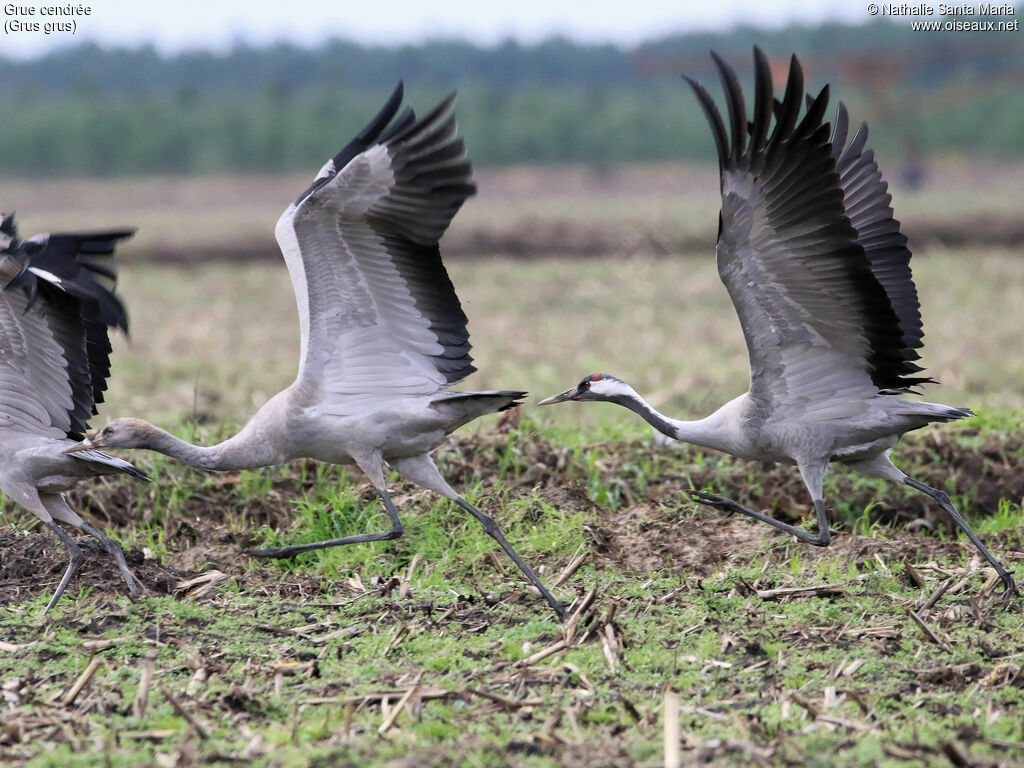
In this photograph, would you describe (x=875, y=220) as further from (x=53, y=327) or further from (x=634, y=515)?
(x=53, y=327)

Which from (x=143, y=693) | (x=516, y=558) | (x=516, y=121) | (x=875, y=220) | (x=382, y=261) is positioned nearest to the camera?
(x=143, y=693)

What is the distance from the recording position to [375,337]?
20.4 ft

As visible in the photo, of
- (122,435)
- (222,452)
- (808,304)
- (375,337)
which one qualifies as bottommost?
(222,452)

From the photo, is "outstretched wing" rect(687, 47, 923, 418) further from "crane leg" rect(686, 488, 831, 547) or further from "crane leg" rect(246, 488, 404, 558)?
"crane leg" rect(246, 488, 404, 558)

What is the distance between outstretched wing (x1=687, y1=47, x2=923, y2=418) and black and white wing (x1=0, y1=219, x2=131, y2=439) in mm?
3109

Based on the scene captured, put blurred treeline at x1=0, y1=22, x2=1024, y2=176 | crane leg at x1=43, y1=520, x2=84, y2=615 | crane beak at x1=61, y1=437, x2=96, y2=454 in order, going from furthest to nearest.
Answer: blurred treeline at x1=0, y1=22, x2=1024, y2=176
crane beak at x1=61, y1=437, x2=96, y2=454
crane leg at x1=43, y1=520, x2=84, y2=615

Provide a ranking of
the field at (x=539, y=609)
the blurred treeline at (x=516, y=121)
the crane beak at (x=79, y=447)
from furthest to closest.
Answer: the blurred treeline at (x=516, y=121), the crane beak at (x=79, y=447), the field at (x=539, y=609)

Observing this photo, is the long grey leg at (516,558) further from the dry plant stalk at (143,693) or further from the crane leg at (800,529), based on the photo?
the dry plant stalk at (143,693)

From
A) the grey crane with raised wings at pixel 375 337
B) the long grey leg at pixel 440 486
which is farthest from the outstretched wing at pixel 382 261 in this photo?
the long grey leg at pixel 440 486

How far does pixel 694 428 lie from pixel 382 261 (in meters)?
1.78

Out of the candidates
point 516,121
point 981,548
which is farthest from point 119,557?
point 516,121

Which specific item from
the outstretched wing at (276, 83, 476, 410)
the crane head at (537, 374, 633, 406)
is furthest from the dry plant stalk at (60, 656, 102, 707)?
the crane head at (537, 374, 633, 406)

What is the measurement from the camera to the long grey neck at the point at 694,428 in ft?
20.6

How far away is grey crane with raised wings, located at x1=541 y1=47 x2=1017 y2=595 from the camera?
5480 mm
